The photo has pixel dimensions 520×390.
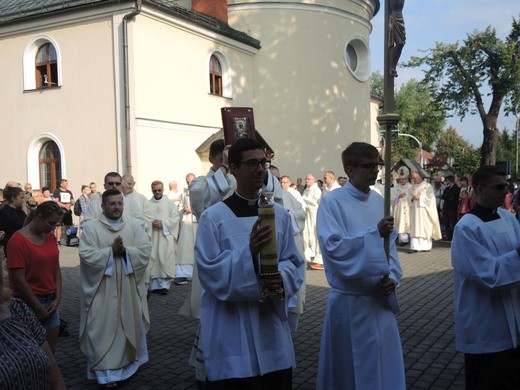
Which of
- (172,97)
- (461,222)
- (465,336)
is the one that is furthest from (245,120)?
(172,97)

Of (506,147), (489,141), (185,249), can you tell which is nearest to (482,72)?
(489,141)

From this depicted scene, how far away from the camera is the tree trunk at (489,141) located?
26453 millimetres

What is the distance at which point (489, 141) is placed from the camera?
26.6 meters

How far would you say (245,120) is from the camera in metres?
5.22

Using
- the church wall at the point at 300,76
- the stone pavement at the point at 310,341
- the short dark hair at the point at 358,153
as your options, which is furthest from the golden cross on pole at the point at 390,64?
the church wall at the point at 300,76

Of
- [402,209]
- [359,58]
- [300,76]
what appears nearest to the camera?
[402,209]

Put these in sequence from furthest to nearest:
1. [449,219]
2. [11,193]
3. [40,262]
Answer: [449,219] → [11,193] → [40,262]

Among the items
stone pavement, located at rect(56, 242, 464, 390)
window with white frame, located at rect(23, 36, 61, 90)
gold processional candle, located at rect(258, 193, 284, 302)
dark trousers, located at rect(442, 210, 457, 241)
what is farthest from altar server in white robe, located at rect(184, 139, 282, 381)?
window with white frame, located at rect(23, 36, 61, 90)

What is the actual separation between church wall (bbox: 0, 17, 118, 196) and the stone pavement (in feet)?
26.8

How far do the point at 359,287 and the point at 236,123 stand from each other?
2.07 m

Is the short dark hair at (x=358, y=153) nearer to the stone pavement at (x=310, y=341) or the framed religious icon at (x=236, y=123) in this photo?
the framed religious icon at (x=236, y=123)

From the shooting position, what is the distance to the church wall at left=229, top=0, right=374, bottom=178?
23.5 meters

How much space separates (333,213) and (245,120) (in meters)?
1.67

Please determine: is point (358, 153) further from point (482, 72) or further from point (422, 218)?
point (482, 72)
